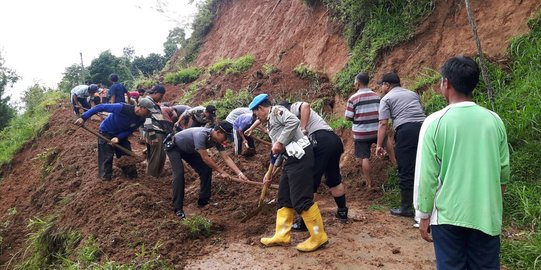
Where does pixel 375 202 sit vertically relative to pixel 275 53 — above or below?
below

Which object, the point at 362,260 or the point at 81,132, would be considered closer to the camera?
the point at 362,260

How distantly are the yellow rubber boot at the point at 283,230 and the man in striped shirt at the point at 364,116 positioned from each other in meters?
1.74

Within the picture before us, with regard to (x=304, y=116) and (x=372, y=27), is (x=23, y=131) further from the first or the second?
(x=304, y=116)

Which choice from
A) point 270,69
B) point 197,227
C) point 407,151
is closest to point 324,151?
point 407,151

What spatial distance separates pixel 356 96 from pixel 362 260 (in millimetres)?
2373

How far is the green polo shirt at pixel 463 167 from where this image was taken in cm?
243

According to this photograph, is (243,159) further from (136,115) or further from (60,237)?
(60,237)

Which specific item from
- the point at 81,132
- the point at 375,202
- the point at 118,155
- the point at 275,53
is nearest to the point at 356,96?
the point at 375,202

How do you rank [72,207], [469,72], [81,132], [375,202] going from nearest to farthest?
[469,72]
[375,202]
[72,207]
[81,132]

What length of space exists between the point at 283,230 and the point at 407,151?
167cm

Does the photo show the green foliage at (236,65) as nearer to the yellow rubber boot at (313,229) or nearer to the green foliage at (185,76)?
the green foliage at (185,76)

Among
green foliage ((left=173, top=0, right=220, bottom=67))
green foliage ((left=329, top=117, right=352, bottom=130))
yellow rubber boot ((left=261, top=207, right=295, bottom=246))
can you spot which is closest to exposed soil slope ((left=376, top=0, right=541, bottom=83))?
green foliage ((left=329, top=117, right=352, bottom=130))

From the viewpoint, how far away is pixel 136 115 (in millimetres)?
6863

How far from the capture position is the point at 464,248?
8.39 feet
